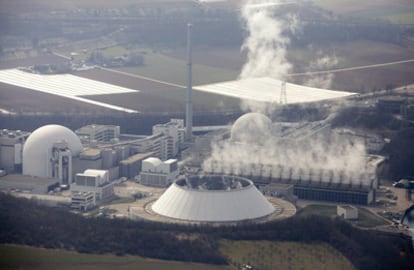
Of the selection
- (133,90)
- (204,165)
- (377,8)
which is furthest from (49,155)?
(377,8)

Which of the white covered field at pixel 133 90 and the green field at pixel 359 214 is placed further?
the white covered field at pixel 133 90

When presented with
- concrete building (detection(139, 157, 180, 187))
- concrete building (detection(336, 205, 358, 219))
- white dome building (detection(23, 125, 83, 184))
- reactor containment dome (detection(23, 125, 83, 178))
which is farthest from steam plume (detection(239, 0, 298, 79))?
concrete building (detection(336, 205, 358, 219))

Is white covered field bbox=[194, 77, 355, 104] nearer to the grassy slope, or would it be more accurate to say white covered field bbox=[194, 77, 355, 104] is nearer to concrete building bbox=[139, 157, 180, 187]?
concrete building bbox=[139, 157, 180, 187]

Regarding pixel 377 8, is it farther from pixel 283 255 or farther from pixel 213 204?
pixel 283 255

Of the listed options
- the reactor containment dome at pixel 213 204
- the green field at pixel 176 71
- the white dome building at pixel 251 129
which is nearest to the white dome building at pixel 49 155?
the reactor containment dome at pixel 213 204

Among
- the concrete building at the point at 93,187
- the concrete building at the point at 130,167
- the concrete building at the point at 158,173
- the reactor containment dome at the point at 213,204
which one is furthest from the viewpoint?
the concrete building at the point at 130,167

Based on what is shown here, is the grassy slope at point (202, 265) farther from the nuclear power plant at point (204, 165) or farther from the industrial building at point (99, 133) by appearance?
the industrial building at point (99, 133)
